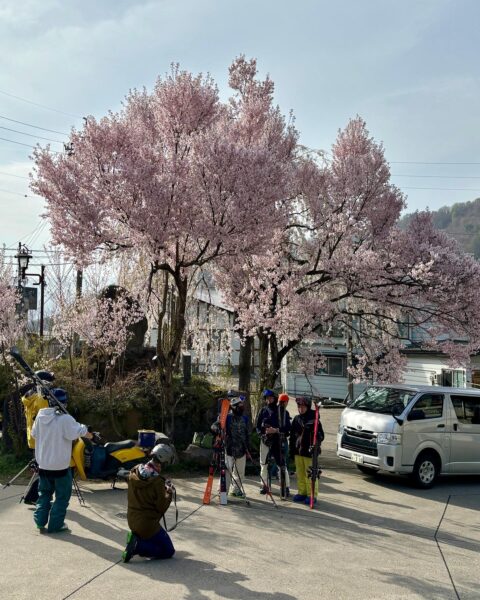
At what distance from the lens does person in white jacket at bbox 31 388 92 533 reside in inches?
261

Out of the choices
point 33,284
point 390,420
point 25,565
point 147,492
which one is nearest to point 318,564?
point 147,492

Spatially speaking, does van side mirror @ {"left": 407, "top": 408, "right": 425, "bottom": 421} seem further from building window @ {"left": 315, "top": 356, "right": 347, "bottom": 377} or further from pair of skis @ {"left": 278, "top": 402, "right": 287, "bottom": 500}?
building window @ {"left": 315, "top": 356, "right": 347, "bottom": 377}

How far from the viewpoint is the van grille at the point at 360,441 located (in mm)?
10570

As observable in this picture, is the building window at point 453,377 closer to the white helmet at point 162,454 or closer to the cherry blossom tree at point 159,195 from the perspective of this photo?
the cherry blossom tree at point 159,195

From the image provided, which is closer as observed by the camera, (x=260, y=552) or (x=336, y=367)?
(x=260, y=552)

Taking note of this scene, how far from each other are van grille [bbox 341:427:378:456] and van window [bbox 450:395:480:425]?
6.20ft

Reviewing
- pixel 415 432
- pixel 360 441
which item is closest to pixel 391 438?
pixel 415 432

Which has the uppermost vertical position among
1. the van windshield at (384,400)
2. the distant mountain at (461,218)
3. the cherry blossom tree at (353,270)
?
the distant mountain at (461,218)

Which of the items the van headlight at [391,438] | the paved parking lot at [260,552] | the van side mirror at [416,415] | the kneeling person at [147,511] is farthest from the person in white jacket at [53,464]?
the van side mirror at [416,415]

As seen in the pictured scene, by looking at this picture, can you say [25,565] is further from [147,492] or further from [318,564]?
[318,564]

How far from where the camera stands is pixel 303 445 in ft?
29.5

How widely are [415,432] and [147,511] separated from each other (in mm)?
6286

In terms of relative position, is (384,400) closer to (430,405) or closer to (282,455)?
(430,405)

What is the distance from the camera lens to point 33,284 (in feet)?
88.5
